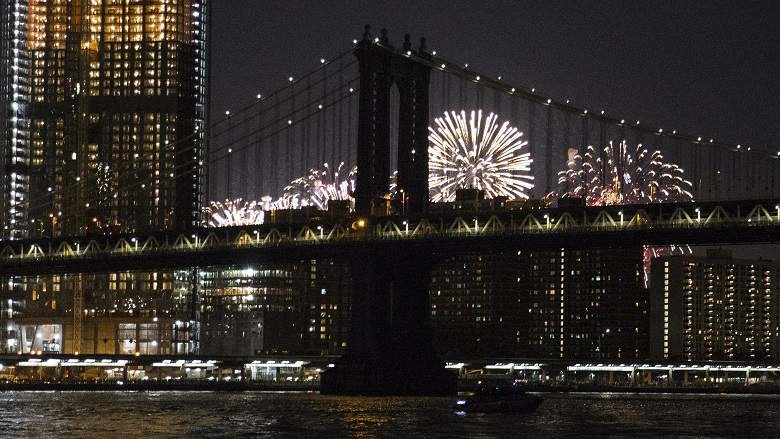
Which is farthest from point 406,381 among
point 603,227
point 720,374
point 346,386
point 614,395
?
point 720,374

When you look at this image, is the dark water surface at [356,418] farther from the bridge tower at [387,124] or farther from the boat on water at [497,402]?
the bridge tower at [387,124]

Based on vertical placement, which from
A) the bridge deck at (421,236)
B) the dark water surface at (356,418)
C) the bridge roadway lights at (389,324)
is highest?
the bridge deck at (421,236)

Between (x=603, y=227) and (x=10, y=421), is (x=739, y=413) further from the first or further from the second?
(x=10, y=421)

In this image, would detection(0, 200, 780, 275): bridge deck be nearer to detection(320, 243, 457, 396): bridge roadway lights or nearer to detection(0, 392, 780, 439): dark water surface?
detection(320, 243, 457, 396): bridge roadway lights

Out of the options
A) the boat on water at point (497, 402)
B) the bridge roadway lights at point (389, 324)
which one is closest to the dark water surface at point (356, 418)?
the boat on water at point (497, 402)

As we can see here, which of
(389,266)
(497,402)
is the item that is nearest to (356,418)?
(497,402)

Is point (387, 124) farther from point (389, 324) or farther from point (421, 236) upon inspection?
point (389, 324)
